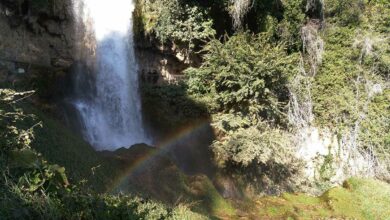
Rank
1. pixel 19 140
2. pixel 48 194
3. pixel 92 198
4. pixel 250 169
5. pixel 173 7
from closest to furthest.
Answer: pixel 48 194
pixel 92 198
pixel 19 140
pixel 250 169
pixel 173 7

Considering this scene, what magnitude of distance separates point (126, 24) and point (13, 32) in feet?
14.4

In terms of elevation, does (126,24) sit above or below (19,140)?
above

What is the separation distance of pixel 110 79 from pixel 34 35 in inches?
118

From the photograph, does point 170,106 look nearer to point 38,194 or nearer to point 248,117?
point 248,117

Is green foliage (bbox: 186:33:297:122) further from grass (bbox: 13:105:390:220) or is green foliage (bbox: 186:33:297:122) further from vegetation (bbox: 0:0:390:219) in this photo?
grass (bbox: 13:105:390:220)

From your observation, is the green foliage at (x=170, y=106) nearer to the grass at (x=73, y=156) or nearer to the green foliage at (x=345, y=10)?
the grass at (x=73, y=156)

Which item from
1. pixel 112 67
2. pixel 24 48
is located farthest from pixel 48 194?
pixel 112 67

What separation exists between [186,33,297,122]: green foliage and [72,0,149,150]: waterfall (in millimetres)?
2357

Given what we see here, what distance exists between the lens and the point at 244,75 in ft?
49.6

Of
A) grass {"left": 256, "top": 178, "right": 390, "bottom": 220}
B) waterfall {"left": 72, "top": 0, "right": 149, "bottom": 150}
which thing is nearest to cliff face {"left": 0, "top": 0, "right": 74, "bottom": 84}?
waterfall {"left": 72, "top": 0, "right": 149, "bottom": 150}

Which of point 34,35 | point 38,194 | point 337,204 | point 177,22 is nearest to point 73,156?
point 38,194

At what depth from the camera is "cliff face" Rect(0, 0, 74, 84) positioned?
13.9 meters

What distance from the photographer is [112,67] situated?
1661 cm

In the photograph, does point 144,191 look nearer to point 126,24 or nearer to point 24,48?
point 24,48
